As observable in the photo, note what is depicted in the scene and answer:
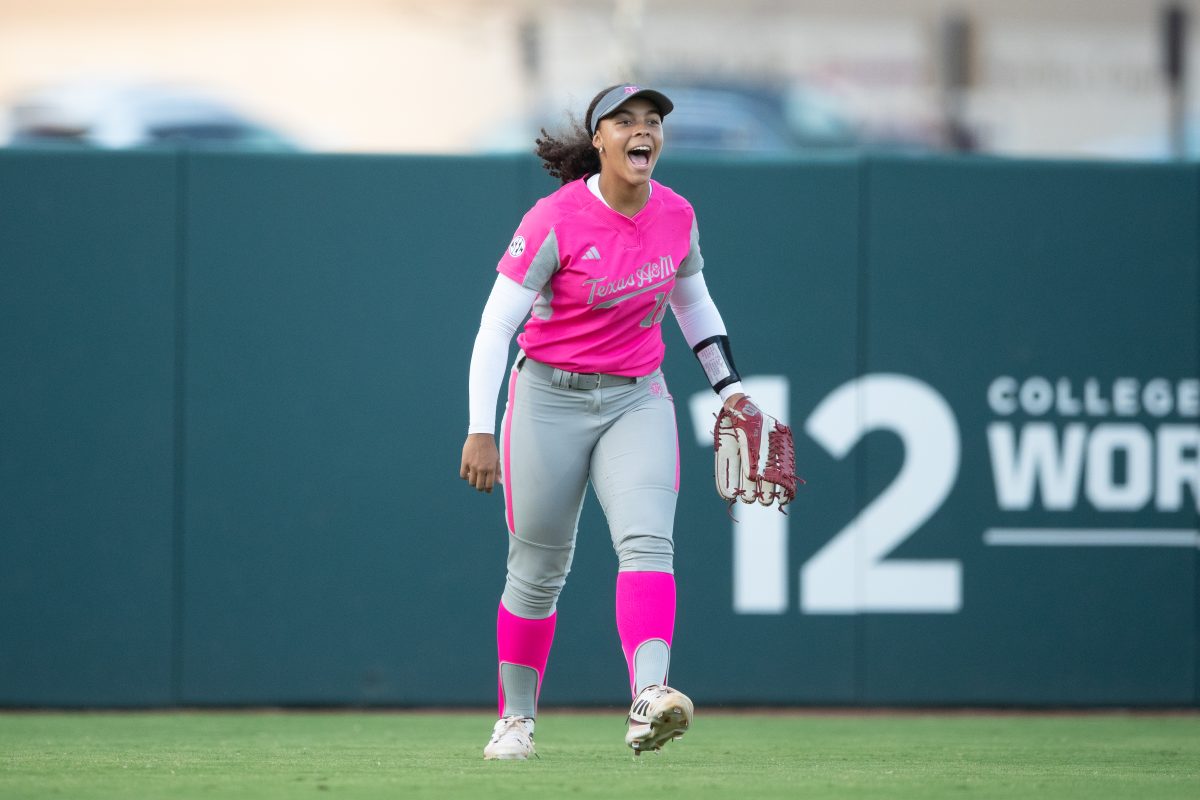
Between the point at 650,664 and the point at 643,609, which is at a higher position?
the point at 643,609

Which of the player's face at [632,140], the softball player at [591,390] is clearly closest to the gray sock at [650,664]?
the softball player at [591,390]

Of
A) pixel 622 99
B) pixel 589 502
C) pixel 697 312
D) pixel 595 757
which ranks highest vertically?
pixel 622 99

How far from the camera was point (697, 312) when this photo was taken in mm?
5562

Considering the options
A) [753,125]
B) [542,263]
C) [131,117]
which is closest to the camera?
[542,263]

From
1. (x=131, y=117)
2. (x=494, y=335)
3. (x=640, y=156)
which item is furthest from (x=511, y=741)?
(x=131, y=117)

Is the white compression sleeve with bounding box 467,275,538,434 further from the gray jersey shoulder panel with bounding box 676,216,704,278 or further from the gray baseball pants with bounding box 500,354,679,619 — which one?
the gray jersey shoulder panel with bounding box 676,216,704,278

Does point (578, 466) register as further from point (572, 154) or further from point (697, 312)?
point (572, 154)

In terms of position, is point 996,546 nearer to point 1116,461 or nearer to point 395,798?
point 1116,461

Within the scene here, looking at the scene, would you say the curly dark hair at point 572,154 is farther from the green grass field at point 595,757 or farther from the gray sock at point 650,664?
the green grass field at point 595,757

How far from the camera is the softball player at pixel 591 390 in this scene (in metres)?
5.09

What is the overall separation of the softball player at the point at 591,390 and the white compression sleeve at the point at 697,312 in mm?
49

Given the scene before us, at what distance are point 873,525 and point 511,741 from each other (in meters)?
2.83

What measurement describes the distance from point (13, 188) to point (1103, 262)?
4.86m

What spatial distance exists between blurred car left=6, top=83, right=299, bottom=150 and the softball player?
8961mm
